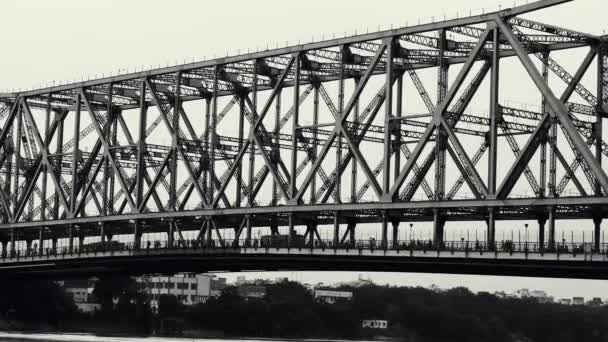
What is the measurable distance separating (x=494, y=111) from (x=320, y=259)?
1919 centimetres

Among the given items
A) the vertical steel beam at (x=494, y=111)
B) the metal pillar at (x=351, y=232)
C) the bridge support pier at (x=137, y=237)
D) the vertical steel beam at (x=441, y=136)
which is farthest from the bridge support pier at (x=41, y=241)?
the vertical steel beam at (x=494, y=111)

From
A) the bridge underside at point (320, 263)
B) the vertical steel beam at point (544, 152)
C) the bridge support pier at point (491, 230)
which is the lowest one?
the bridge underside at point (320, 263)

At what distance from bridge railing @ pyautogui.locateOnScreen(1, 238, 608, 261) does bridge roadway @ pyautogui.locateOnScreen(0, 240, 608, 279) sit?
2.8 inches

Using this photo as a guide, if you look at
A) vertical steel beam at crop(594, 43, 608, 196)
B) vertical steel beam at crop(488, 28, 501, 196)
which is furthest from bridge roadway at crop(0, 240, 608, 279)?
vertical steel beam at crop(594, 43, 608, 196)

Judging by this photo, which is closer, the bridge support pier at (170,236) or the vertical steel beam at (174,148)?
A: the bridge support pier at (170,236)

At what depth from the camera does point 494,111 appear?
100 metres

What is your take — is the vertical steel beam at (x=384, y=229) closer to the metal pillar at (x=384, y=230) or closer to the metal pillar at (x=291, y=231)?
the metal pillar at (x=384, y=230)

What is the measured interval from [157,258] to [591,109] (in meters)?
44.6

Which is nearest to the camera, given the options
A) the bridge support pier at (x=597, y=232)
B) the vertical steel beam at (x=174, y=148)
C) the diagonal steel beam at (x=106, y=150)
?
the bridge support pier at (x=597, y=232)

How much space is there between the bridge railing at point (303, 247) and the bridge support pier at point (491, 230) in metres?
0.28

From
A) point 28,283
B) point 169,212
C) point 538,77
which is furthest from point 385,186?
point 28,283

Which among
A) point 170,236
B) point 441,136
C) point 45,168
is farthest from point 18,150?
point 441,136

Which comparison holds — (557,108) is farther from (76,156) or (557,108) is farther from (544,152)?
(76,156)

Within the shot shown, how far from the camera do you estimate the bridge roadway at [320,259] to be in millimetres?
91938
